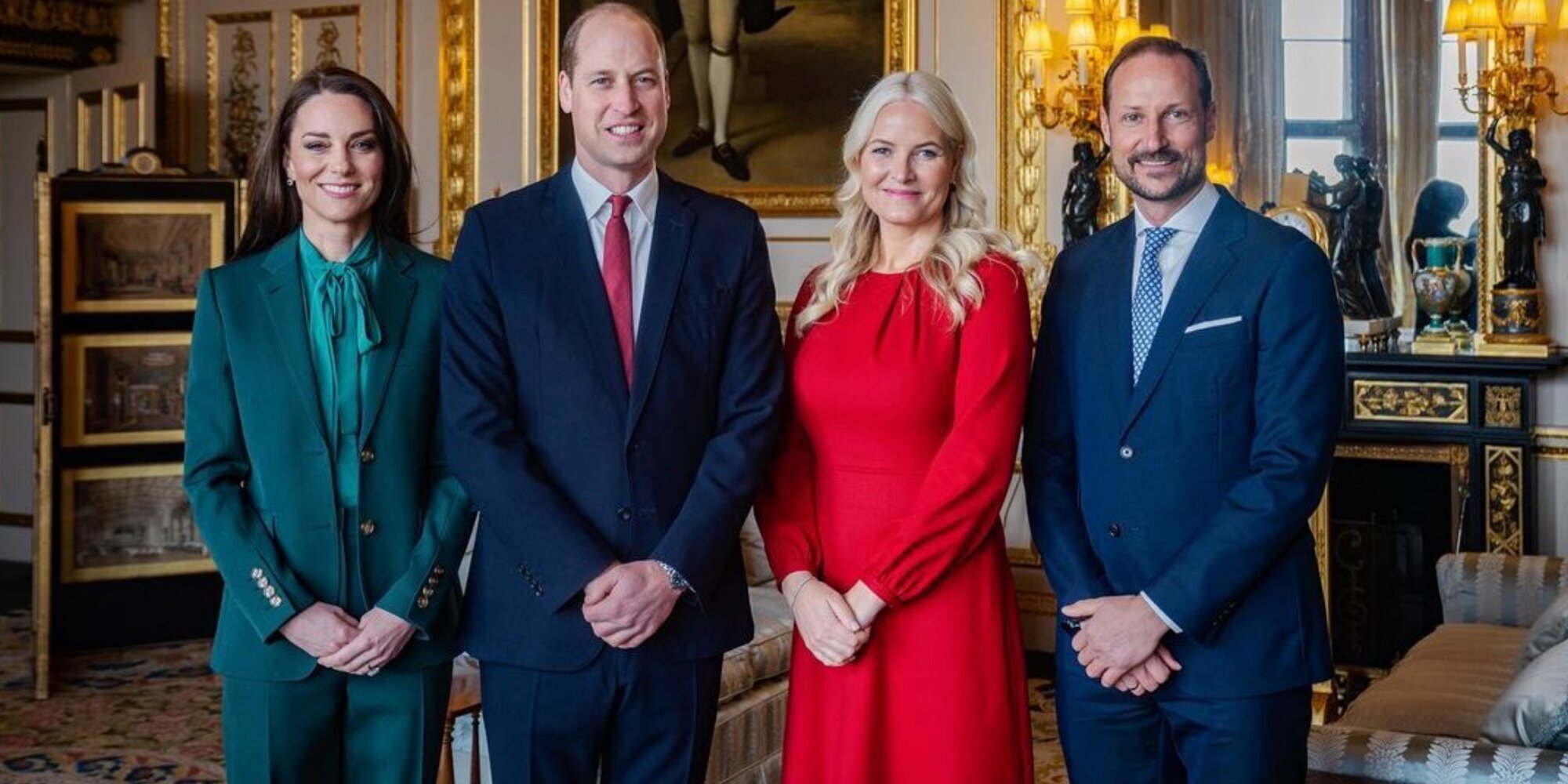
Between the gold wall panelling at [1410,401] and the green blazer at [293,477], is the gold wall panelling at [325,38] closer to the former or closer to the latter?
the gold wall panelling at [1410,401]

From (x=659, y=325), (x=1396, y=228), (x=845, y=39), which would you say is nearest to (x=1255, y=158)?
(x=1396, y=228)

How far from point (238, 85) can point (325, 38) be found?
52 cm

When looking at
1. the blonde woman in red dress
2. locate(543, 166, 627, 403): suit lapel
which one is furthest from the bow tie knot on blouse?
the blonde woman in red dress

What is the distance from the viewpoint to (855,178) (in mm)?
2779

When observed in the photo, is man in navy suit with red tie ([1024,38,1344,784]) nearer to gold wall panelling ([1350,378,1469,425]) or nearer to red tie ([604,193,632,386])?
red tie ([604,193,632,386])

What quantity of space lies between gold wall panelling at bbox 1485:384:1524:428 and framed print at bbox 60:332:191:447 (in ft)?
15.0

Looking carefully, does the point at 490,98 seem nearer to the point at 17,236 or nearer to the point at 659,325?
the point at 17,236

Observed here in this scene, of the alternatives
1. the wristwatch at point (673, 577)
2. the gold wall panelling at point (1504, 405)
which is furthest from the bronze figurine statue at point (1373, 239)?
the wristwatch at point (673, 577)

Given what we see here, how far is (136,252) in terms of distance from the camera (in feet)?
21.5

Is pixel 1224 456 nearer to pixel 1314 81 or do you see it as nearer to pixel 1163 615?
pixel 1163 615

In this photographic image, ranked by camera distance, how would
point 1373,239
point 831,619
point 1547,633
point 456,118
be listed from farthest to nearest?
point 456,118, point 1373,239, point 1547,633, point 831,619

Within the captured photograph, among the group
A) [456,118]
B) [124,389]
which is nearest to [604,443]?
[124,389]

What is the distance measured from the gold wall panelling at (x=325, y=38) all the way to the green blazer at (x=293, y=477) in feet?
16.9

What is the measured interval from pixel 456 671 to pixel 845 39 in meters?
3.46
